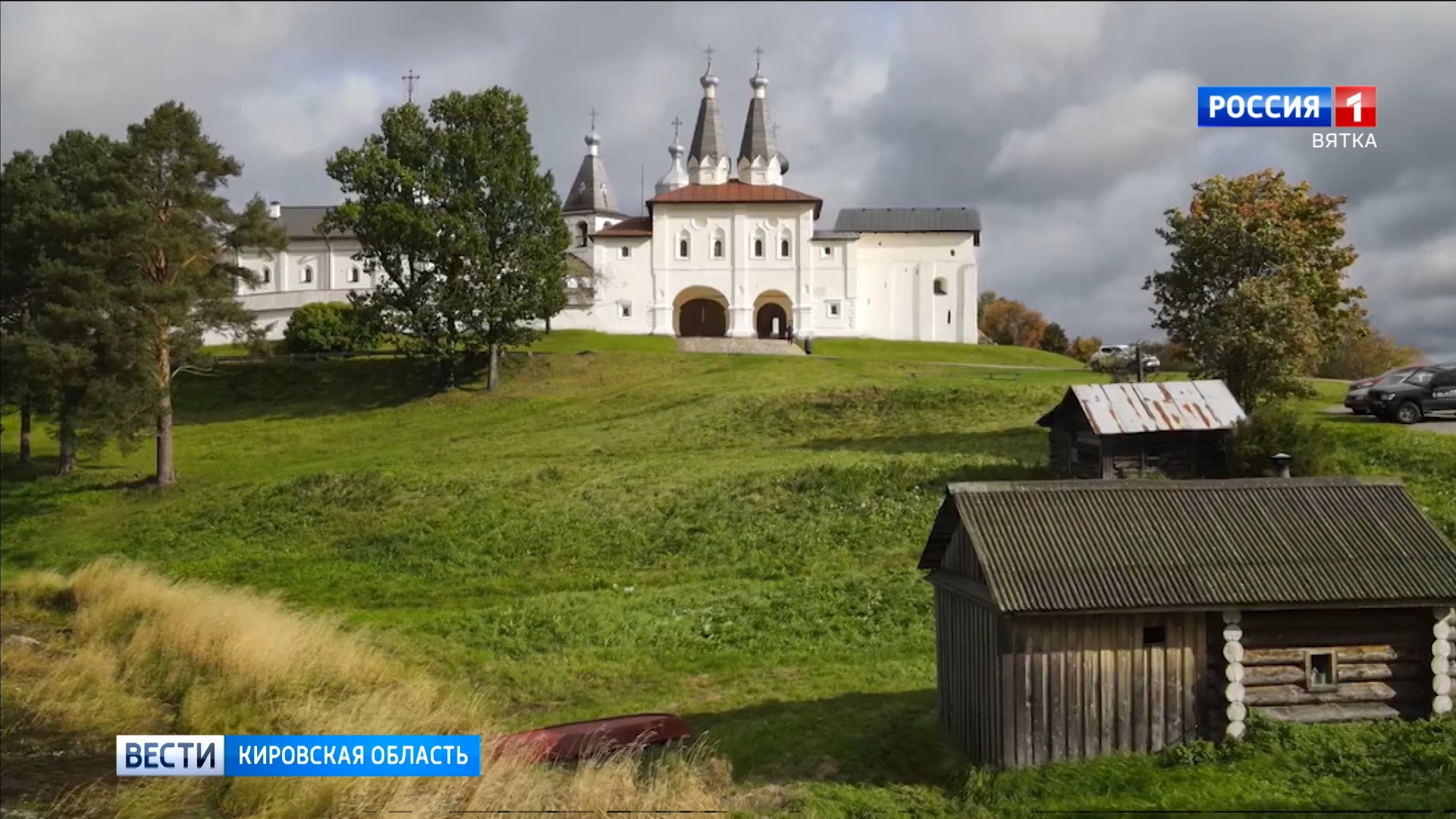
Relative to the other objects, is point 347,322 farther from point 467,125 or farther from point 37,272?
point 37,272

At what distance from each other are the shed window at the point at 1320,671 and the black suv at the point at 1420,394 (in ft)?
72.0

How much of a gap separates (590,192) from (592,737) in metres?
74.3

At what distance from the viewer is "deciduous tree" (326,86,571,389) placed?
49.0 metres

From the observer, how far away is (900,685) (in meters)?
16.7

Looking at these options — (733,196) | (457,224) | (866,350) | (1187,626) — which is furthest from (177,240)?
(733,196)

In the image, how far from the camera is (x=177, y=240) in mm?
33656

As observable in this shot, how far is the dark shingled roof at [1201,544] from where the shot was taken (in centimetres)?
1248

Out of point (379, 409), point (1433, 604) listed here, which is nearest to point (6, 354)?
point (379, 409)

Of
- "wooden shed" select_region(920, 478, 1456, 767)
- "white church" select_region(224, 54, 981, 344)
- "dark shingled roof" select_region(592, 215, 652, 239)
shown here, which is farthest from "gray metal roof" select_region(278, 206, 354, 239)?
"wooden shed" select_region(920, 478, 1456, 767)

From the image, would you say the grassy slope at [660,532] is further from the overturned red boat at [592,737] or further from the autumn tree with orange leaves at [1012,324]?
the autumn tree with orange leaves at [1012,324]

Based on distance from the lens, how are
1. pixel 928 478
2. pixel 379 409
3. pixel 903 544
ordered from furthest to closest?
pixel 379 409, pixel 928 478, pixel 903 544

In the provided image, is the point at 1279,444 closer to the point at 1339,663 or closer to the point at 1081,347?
the point at 1339,663

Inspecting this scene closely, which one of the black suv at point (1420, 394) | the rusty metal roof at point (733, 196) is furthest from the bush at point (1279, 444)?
the rusty metal roof at point (733, 196)

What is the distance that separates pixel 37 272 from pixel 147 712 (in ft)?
74.8
